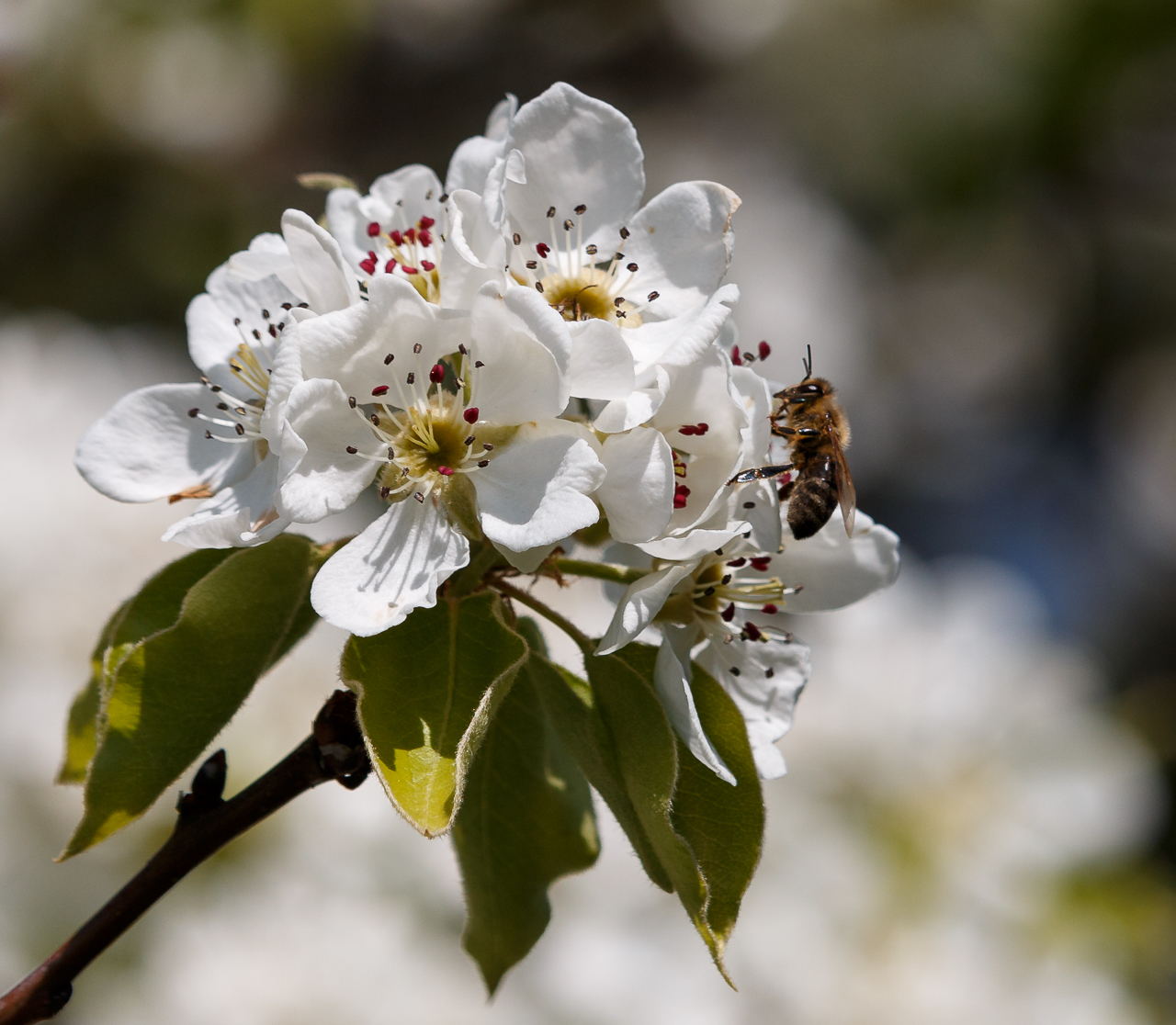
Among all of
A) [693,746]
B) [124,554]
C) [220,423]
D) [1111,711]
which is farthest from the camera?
[1111,711]

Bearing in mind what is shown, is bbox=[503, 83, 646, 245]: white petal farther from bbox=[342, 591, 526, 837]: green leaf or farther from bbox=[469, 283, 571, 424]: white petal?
bbox=[342, 591, 526, 837]: green leaf

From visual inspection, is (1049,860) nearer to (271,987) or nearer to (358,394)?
(271,987)

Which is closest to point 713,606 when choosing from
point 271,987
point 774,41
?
point 271,987

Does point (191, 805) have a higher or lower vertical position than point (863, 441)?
higher

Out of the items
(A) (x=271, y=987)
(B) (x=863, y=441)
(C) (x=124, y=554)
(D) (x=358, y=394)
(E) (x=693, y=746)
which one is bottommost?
(B) (x=863, y=441)

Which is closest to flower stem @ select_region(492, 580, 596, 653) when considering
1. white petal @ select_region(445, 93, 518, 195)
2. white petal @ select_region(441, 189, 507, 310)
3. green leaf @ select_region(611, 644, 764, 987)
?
green leaf @ select_region(611, 644, 764, 987)

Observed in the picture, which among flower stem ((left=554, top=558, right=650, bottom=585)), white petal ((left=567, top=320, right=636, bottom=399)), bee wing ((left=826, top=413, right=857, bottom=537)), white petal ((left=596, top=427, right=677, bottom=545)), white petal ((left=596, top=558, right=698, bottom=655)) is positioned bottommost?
flower stem ((left=554, top=558, right=650, bottom=585))

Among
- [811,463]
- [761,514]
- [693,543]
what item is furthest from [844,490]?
[693,543]

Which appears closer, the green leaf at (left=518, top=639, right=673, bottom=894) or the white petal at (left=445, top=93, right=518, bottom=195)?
the green leaf at (left=518, top=639, right=673, bottom=894)
